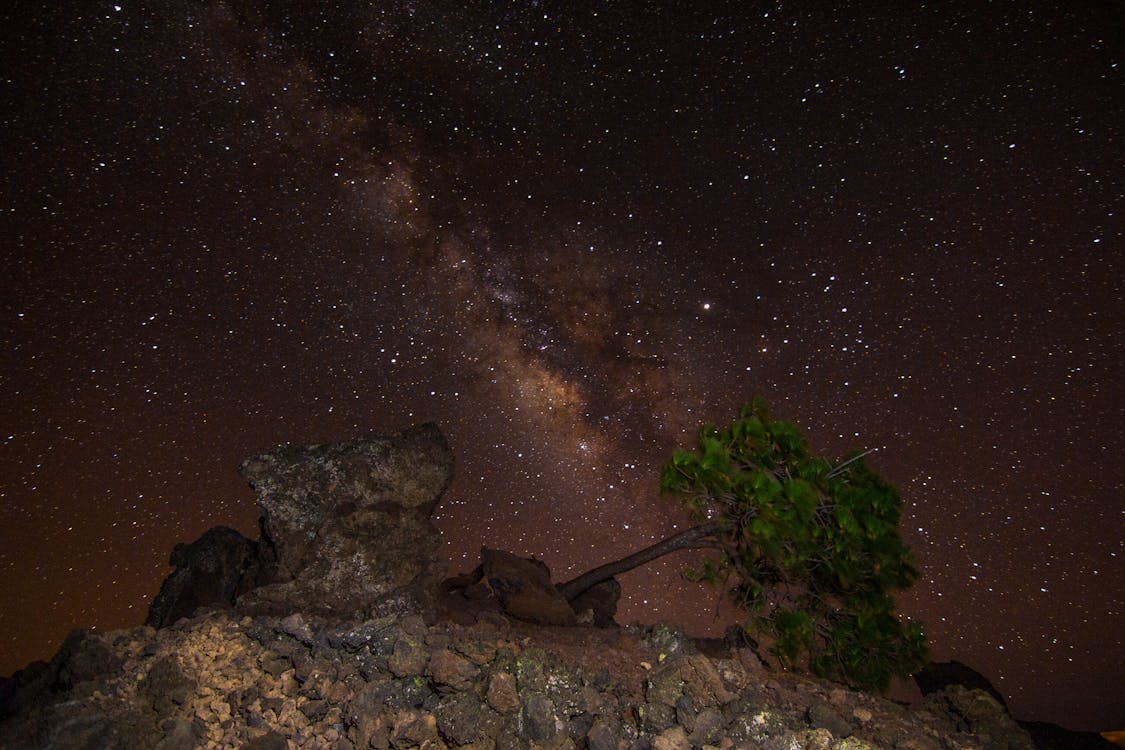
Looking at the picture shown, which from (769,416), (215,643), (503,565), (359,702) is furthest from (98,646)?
(769,416)

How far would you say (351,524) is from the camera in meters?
7.94

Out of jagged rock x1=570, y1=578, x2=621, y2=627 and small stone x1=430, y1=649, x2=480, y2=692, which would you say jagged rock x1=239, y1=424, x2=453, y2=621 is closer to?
small stone x1=430, y1=649, x2=480, y2=692

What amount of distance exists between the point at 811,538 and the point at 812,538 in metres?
0.02

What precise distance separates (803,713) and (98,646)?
6.94 m

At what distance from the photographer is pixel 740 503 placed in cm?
805

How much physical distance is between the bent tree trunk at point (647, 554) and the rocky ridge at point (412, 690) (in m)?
1.80

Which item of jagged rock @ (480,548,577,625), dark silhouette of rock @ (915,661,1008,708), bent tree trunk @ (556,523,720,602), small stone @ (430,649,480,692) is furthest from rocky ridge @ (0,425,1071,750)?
dark silhouette of rock @ (915,661,1008,708)

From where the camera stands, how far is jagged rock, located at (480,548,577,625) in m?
7.62

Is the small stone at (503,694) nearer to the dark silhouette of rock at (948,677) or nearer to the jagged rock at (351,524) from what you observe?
the jagged rock at (351,524)

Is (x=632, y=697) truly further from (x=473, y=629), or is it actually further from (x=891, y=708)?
(x=891, y=708)

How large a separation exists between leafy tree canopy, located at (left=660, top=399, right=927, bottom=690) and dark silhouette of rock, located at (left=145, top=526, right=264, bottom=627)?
21.6 feet

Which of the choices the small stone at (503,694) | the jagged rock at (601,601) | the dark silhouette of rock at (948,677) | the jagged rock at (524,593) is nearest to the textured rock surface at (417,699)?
the small stone at (503,694)

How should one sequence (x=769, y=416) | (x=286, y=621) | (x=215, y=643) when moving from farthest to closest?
(x=769, y=416)
(x=286, y=621)
(x=215, y=643)

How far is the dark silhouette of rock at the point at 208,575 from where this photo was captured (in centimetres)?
740
